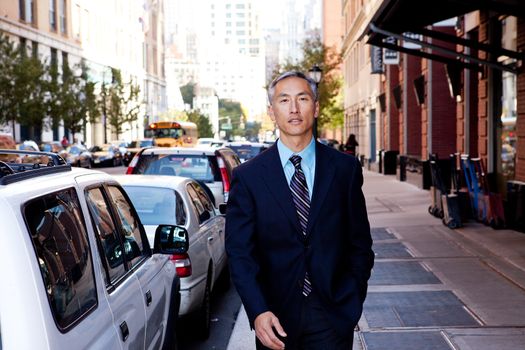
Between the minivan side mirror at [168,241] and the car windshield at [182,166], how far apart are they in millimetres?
7576

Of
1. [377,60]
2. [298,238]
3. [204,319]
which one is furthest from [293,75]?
[377,60]

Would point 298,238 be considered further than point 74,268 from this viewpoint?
Yes

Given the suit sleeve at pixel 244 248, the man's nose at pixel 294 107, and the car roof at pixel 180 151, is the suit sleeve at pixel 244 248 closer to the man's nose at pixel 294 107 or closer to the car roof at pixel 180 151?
the man's nose at pixel 294 107

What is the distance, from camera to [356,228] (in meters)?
3.89

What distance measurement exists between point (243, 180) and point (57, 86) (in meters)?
46.5

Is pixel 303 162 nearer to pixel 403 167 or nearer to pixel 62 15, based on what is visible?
pixel 403 167

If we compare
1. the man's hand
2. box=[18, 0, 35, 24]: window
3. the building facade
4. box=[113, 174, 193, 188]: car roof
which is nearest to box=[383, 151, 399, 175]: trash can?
the building facade

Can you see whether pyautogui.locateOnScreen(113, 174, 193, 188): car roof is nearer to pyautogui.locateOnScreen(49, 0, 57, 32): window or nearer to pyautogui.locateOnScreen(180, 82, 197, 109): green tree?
pyautogui.locateOnScreen(49, 0, 57, 32): window

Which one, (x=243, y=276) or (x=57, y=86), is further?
(x=57, y=86)

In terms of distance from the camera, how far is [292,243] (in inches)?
147

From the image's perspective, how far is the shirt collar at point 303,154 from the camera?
3.94 m

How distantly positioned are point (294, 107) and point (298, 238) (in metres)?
0.63

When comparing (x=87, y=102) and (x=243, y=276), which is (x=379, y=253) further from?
(x=87, y=102)

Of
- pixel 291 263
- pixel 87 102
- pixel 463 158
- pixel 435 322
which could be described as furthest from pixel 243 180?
pixel 87 102
